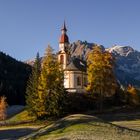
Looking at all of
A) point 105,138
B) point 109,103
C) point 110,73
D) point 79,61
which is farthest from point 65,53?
point 105,138

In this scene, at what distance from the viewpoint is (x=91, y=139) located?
4091 centimetres

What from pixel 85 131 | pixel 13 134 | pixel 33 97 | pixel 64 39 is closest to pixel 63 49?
pixel 64 39

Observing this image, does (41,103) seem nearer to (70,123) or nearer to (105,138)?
(70,123)

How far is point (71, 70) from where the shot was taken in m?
117

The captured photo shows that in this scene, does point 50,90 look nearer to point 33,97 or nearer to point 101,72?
point 33,97

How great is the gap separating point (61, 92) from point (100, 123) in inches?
1739

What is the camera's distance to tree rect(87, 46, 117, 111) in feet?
318

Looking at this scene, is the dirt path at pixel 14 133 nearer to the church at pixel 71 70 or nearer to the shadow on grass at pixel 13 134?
the shadow on grass at pixel 13 134

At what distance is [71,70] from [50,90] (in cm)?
2436

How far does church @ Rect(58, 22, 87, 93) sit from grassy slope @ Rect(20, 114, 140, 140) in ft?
208

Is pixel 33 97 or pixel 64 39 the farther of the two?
pixel 64 39

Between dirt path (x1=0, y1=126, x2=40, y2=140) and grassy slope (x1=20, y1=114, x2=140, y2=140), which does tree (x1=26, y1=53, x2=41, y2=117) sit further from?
grassy slope (x1=20, y1=114, x2=140, y2=140)

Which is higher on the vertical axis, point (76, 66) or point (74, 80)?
point (76, 66)

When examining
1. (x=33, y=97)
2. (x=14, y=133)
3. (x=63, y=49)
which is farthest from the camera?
(x=63, y=49)
